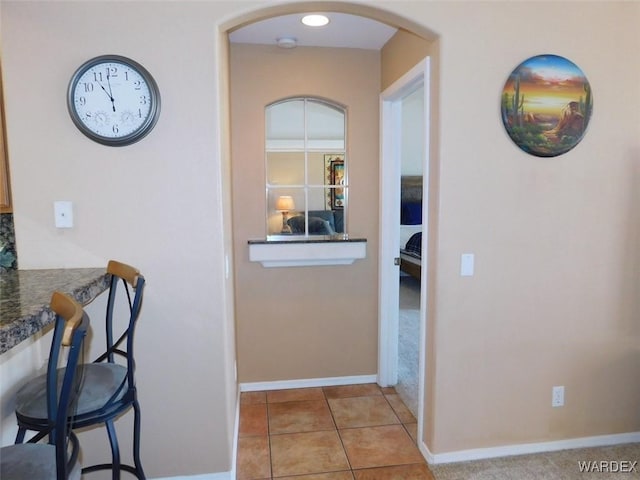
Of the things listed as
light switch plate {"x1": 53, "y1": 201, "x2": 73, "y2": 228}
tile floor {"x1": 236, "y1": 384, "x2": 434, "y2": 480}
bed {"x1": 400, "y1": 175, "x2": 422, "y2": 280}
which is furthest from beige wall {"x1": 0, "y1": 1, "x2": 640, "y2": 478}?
bed {"x1": 400, "y1": 175, "x2": 422, "y2": 280}

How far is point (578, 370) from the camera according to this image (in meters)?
2.33

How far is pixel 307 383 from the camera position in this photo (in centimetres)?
317

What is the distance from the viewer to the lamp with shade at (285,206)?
10.2 feet

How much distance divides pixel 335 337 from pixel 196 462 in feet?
4.44

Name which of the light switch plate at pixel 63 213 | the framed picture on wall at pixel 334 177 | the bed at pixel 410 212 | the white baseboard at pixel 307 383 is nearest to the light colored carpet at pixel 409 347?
the white baseboard at pixel 307 383

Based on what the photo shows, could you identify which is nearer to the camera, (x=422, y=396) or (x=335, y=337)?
(x=422, y=396)

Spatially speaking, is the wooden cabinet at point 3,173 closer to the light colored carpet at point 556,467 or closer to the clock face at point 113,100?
the clock face at point 113,100

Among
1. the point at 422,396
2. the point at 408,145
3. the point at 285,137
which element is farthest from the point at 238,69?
the point at 408,145

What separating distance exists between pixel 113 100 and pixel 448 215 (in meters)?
1.63

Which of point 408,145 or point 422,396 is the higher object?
point 408,145

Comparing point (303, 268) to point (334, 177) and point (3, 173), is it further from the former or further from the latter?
point (3, 173)

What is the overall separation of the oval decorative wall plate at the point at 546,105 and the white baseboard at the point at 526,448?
1.57 m

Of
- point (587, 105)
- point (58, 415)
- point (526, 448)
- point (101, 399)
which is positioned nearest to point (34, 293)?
point (101, 399)

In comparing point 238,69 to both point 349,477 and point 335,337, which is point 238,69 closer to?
point 335,337
